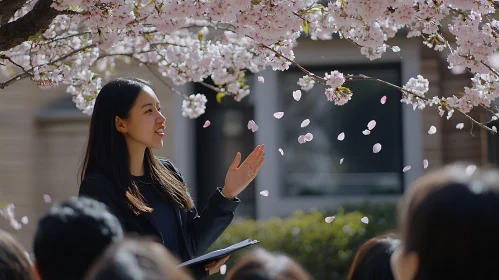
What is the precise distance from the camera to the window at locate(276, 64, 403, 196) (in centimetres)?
847

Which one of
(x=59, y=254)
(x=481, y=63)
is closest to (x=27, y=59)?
(x=481, y=63)

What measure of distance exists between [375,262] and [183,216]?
125 cm

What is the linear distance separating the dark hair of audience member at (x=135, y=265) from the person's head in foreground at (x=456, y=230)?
0.44 meters

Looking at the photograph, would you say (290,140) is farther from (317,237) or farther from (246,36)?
(246,36)

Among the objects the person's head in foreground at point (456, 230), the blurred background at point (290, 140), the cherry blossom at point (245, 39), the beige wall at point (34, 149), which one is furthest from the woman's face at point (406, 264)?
the beige wall at point (34, 149)

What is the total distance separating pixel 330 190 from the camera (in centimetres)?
848

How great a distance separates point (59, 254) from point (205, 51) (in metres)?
2.81

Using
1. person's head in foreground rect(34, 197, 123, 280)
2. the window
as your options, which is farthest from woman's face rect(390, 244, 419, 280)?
the window

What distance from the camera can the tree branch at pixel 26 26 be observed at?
342 cm

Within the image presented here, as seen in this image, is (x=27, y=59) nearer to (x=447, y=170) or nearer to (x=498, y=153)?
(x=447, y=170)

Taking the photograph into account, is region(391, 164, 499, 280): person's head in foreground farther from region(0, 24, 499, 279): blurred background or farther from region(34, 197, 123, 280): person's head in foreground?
region(0, 24, 499, 279): blurred background

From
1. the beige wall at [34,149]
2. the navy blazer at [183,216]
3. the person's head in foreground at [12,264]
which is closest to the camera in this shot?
the person's head in foreground at [12,264]

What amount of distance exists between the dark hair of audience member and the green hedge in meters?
5.59

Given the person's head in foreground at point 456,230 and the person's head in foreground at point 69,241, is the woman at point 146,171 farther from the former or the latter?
the person's head in foreground at point 456,230
